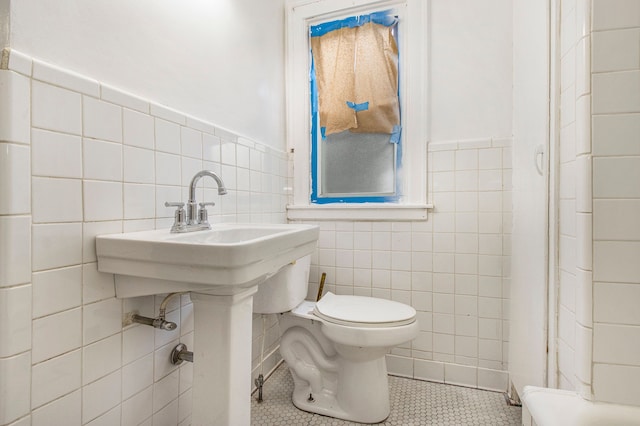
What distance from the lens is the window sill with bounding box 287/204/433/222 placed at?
1.58 metres

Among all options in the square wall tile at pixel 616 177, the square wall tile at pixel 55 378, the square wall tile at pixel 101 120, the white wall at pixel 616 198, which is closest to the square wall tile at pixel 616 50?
the white wall at pixel 616 198

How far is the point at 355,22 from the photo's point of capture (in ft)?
5.69

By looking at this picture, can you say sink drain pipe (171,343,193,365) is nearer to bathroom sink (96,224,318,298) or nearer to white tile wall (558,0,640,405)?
bathroom sink (96,224,318,298)

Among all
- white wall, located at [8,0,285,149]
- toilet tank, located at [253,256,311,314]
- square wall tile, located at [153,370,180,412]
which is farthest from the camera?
toilet tank, located at [253,256,311,314]

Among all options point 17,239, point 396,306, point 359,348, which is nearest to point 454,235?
point 396,306

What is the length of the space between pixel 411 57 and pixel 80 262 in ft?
5.57

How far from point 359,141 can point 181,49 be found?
1.03 meters

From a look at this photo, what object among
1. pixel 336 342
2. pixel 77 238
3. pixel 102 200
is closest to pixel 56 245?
pixel 77 238

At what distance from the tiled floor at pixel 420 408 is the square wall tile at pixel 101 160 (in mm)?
1119

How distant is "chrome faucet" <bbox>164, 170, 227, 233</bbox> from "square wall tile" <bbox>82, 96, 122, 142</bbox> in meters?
0.23

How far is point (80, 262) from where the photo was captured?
72cm

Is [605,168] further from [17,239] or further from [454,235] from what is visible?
[17,239]

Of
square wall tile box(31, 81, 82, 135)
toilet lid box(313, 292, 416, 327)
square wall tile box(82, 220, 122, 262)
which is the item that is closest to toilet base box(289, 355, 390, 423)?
toilet lid box(313, 292, 416, 327)

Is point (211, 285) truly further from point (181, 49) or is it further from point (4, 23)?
point (181, 49)
